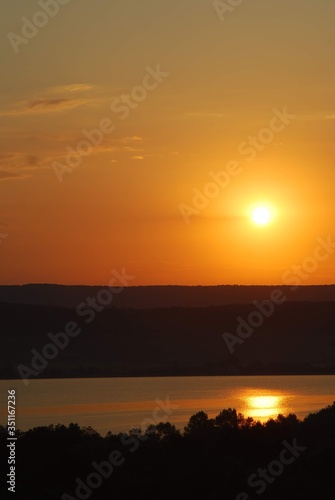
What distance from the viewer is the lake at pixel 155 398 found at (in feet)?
189

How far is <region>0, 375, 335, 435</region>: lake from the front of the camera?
57.8 metres

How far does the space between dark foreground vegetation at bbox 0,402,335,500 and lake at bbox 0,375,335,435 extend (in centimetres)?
1781

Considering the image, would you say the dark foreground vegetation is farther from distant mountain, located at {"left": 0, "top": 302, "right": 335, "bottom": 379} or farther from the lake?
distant mountain, located at {"left": 0, "top": 302, "right": 335, "bottom": 379}

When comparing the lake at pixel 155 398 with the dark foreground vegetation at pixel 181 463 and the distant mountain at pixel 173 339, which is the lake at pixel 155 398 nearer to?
the distant mountain at pixel 173 339

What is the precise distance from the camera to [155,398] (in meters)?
78.3

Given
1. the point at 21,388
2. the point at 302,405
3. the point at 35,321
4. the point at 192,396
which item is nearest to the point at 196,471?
the point at 302,405

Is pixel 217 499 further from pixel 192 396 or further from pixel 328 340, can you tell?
pixel 328 340

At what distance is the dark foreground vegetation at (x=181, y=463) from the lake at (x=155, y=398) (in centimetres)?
1781

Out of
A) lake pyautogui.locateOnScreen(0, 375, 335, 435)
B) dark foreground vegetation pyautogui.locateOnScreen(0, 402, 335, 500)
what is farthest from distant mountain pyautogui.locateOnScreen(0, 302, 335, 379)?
dark foreground vegetation pyautogui.locateOnScreen(0, 402, 335, 500)

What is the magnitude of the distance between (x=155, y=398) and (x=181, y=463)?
52.7 m

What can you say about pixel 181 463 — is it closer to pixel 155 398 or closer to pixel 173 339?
pixel 155 398

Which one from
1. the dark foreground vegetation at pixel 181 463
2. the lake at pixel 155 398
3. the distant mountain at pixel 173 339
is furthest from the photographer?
the distant mountain at pixel 173 339

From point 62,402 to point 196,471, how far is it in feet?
155

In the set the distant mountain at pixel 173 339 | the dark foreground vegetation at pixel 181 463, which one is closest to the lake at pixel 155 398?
the distant mountain at pixel 173 339
